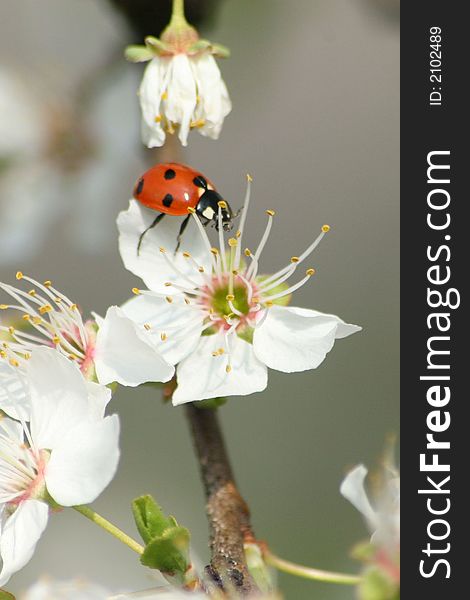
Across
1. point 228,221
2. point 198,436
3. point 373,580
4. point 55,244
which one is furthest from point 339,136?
point 373,580

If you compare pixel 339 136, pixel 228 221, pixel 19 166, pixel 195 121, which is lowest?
pixel 228 221

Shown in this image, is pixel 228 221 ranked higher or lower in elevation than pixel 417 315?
higher

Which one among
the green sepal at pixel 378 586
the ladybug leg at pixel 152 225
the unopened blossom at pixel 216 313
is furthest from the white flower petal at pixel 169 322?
the green sepal at pixel 378 586

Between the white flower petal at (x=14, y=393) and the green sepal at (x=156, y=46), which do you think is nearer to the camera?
the white flower petal at (x=14, y=393)

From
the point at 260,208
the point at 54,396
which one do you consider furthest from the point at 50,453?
the point at 260,208

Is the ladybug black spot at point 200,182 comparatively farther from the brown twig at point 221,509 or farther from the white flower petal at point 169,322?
the brown twig at point 221,509

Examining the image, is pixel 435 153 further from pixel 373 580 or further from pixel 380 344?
pixel 380 344

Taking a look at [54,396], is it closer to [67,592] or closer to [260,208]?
[67,592]
